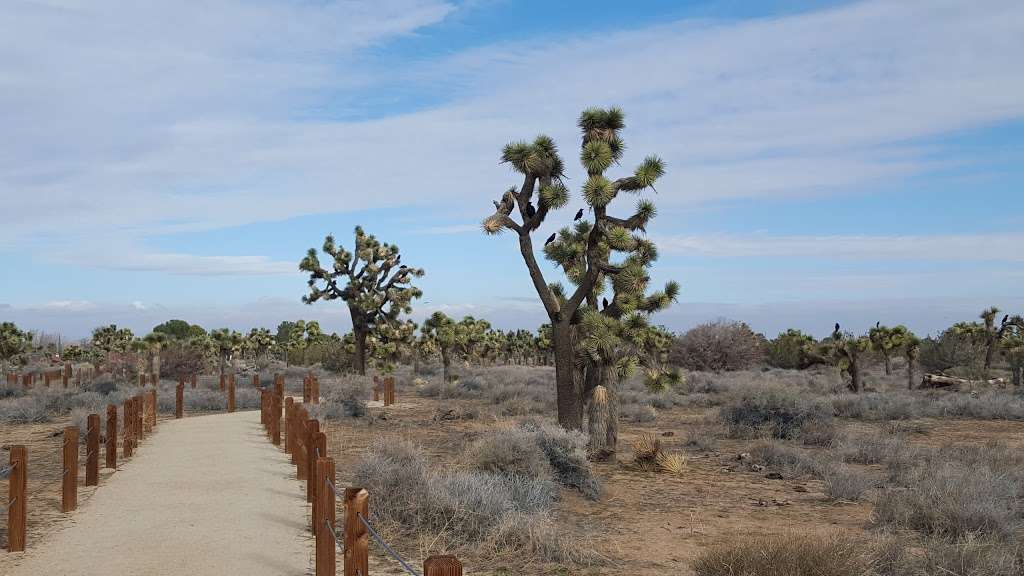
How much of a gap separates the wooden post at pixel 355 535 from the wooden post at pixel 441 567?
178 centimetres

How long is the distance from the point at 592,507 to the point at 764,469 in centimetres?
468

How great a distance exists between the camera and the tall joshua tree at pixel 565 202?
1680 cm

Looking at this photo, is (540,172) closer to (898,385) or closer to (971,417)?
(971,417)

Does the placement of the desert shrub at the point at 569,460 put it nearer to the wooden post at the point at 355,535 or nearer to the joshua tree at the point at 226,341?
the wooden post at the point at 355,535

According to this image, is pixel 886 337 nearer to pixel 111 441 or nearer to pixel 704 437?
pixel 704 437

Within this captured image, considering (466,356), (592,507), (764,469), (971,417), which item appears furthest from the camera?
(466,356)

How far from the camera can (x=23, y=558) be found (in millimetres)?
7809

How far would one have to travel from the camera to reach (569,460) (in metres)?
13.0

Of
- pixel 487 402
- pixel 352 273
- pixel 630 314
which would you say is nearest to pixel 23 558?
pixel 630 314

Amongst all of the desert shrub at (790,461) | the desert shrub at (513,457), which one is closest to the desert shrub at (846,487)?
the desert shrub at (790,461)

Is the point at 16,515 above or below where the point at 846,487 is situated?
above

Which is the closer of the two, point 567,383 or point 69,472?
point 69,472

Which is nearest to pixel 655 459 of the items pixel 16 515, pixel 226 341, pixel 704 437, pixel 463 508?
pixel 704 437

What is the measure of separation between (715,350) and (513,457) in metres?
39.3
